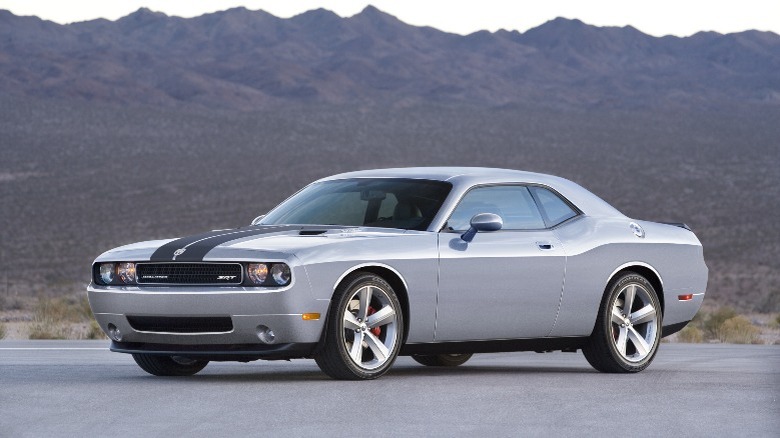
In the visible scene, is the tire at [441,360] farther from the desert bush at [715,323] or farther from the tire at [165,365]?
the desert bush at [715,323]

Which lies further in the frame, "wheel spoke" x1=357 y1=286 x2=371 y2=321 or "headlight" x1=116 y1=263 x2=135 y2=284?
"headlight" x1=116 y1=263 x2=135 y2=284

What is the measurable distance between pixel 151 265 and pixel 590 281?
325cm

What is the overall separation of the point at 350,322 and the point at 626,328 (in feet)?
8.60

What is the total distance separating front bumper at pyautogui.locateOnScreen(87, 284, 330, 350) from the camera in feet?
32.9

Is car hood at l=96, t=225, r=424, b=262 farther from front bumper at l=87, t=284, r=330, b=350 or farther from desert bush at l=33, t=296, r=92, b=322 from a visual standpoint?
desert bush at l=33, t=296, r=92, b=322

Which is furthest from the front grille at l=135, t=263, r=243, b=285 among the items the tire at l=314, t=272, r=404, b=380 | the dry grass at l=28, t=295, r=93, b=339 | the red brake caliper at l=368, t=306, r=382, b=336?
the dry grass at l=28, t=295, r=93, b=339

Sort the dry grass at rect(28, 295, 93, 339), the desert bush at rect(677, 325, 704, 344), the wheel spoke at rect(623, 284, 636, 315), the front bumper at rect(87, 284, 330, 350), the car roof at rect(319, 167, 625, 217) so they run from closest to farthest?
the front bumper at rect(87, 284, 330, 350)
the car roof at rect(319, 167, 625, 217)
the wheel spoke at rect(623, 284, 636, 315)
the dry grass at rect(28, 295, 93, 339)
the desert bush at rect(677, 325, 704, 344)

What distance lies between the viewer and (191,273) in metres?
10.3

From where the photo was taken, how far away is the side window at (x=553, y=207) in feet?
38.7

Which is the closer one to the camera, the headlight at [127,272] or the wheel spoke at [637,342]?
the headlight at [127,272]

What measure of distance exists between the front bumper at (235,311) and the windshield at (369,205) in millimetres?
1243

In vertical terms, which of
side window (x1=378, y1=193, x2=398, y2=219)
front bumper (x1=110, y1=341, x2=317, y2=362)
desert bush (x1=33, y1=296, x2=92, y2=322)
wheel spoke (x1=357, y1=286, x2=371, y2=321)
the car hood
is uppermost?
side window (x1=378, y1=193, x2=398, y2=219)

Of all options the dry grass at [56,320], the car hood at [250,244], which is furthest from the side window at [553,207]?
the dry grass at [56,320]

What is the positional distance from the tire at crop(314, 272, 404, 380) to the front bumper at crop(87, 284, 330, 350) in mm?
120
